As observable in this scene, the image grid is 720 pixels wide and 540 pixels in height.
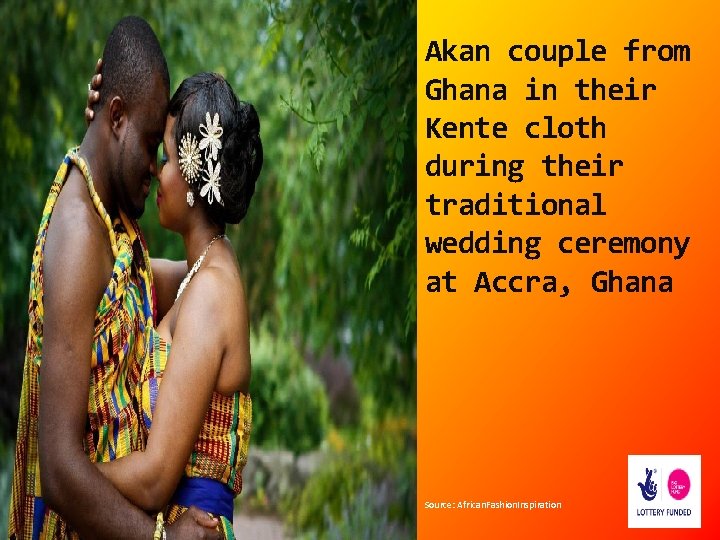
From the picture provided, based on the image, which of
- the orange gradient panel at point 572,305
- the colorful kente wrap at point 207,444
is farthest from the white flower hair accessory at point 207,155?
the orange gradient panel at point 572,305

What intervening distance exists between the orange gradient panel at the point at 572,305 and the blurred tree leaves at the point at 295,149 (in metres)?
0.62

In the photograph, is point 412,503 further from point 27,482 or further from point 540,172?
point 27,482

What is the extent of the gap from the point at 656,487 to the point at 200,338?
158 cm

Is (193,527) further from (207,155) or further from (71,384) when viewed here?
(207,155)

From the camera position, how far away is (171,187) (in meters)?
2.45

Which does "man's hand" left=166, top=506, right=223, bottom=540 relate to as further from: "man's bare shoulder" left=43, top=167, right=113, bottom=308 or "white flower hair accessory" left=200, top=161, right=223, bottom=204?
"white flower hair accessory" left=200, top=161, right=223, bottom=204

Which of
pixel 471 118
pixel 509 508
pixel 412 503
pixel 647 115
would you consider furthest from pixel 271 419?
pixel 647 115

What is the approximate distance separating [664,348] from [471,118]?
2.84ft

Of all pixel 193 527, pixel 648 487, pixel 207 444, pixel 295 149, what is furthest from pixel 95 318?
pixel 295 149

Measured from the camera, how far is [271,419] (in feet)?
14.5

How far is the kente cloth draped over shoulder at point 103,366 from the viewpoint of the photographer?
2232mm

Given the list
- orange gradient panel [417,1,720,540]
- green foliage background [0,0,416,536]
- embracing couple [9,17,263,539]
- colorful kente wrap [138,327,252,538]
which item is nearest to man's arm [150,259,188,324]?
embracing couple [9,17,263,539]

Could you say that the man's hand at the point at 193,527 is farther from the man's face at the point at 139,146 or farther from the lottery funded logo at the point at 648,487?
the lottery funded logo at the point at 648,487

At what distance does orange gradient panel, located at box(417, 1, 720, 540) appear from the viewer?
3146 millimetres
